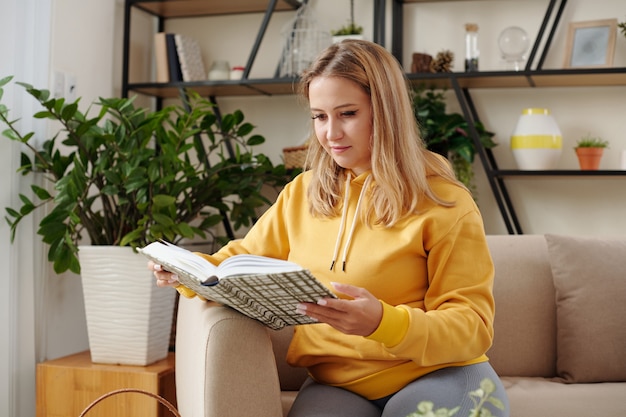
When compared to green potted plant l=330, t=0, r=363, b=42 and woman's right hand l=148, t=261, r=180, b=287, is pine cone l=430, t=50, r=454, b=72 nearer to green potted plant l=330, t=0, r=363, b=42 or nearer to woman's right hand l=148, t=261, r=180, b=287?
green potted plant l=330, t=0, r=363, b=42

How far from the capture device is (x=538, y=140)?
8.89 ft

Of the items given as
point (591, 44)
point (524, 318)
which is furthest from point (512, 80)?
point (524, 318)

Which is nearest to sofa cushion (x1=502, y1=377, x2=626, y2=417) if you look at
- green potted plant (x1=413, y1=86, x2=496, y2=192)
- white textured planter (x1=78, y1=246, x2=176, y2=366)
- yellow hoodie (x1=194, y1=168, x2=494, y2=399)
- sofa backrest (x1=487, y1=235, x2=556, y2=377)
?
sofa backrest (x1=487, y1=235, x2=556, y2=377)

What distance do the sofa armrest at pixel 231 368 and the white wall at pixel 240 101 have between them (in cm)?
111

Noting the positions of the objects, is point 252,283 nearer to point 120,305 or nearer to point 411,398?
point 411,398

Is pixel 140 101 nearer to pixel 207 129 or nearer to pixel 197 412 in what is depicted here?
pixel 207 129

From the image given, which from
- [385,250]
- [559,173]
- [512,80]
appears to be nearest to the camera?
[385,250]

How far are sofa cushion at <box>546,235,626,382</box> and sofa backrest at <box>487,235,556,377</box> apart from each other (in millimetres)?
48

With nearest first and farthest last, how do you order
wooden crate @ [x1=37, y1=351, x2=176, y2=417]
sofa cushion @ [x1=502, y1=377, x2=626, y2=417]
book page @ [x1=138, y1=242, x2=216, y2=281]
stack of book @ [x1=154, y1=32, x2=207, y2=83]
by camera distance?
book page @ [x1=138, y1=242, x2=216, y2=281] → sofa cushion @ [x1=502, y1=377, x2=626, y2=417] → wooden crate @ [x1=37, y1=351, x2=176, y2=417] → stack of book @ [x1=154, y1=32, x2=207, y2=83]

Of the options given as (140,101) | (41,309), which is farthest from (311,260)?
(140,101)

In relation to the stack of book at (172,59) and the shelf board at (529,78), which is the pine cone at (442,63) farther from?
the stack of book at (172,59)

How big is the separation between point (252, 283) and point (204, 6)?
6.90 feet

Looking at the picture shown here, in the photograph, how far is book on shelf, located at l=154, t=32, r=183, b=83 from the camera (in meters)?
3.05

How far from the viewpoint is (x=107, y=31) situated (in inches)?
116
